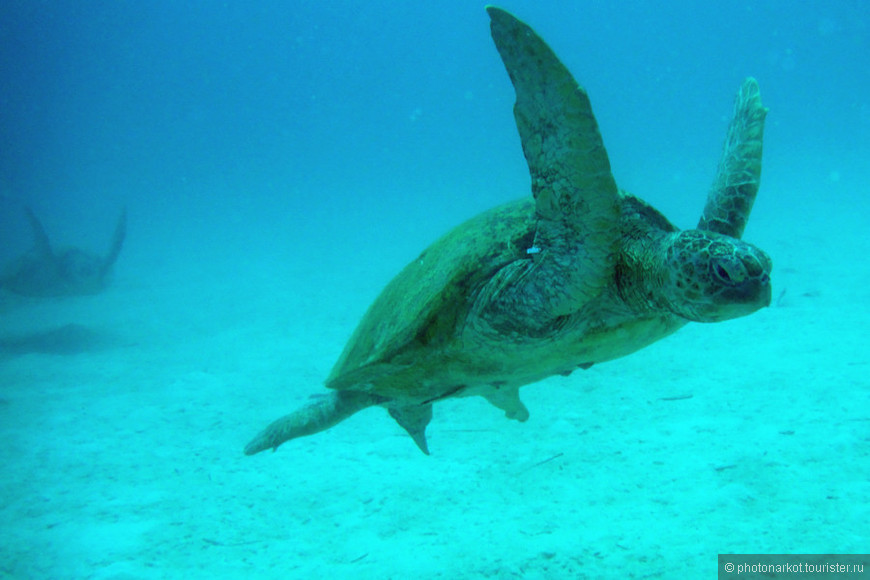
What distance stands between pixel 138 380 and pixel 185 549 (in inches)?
209

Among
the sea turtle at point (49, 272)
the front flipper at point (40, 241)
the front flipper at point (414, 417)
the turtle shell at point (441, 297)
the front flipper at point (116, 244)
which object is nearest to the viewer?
the turtle shell at point (441, 297)

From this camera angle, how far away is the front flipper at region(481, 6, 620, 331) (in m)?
2.01

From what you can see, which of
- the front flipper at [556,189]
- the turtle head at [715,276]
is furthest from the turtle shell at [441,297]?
the turtle head at [715,276]

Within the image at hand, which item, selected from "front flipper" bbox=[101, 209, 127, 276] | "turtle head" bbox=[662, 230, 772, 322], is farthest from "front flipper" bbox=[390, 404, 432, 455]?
"front flipper" bbox=[101, 209, 127, 276]

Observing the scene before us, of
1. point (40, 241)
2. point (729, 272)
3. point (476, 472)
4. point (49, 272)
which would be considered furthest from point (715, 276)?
point (49, 272)

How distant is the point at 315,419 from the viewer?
150 inches

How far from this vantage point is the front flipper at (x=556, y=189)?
6.59 ft

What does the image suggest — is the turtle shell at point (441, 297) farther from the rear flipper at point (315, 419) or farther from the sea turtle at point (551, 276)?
the rear flipper at point (315, 419)

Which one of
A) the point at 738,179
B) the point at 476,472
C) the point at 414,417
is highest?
the point at 738,179

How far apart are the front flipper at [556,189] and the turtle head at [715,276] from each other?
0.28 meters

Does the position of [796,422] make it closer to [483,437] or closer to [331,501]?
[483,437]

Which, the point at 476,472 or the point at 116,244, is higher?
the point at 116,244

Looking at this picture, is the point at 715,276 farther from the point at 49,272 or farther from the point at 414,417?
the point at 49,272

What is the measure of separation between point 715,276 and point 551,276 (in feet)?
2.20
